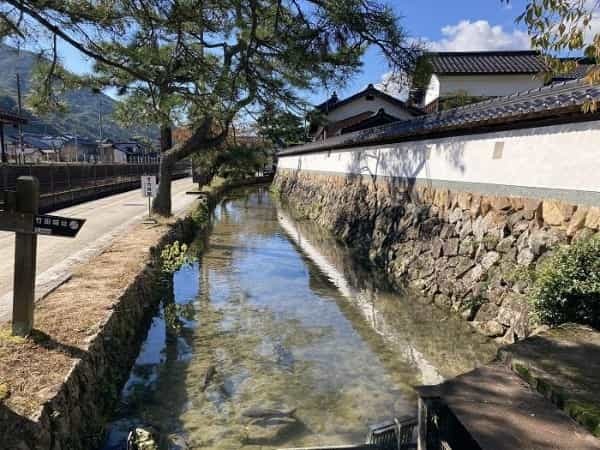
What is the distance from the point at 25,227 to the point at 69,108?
6823 mm

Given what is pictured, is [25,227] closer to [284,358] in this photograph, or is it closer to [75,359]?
[75,359]

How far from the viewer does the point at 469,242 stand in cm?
820

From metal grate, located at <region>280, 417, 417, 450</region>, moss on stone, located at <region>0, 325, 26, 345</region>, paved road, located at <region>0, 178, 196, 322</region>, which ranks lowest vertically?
metal grate, located at <region>280, 417, 417, 450</region>

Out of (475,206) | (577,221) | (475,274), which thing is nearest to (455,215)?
(475,206)

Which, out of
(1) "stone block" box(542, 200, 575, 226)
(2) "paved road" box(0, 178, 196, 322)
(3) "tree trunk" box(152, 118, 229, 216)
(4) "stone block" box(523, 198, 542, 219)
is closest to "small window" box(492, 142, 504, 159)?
(4) "stone block" box(523, 198, 542, 219)

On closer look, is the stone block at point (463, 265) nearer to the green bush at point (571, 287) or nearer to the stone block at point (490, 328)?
the stone block at point (490, 328)

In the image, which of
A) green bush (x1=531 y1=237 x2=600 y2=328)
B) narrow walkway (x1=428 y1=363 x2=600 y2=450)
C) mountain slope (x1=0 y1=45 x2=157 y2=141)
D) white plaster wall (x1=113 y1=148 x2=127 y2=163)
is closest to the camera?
narrow walkway (x1=428 y1=363 x2=600 y2=450)

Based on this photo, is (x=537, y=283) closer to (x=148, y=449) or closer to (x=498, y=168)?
(x=498, y=168)

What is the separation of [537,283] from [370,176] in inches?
413

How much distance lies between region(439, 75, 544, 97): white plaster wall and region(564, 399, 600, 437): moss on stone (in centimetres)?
2289

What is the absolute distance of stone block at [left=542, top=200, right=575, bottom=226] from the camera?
5.80m

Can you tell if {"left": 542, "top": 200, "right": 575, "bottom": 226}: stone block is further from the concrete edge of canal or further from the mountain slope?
the mountain slope

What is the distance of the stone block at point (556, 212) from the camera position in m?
5.80

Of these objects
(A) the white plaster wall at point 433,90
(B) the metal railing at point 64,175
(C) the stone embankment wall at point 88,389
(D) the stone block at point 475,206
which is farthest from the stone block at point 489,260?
(A) the white plaster wall at point 433,90
